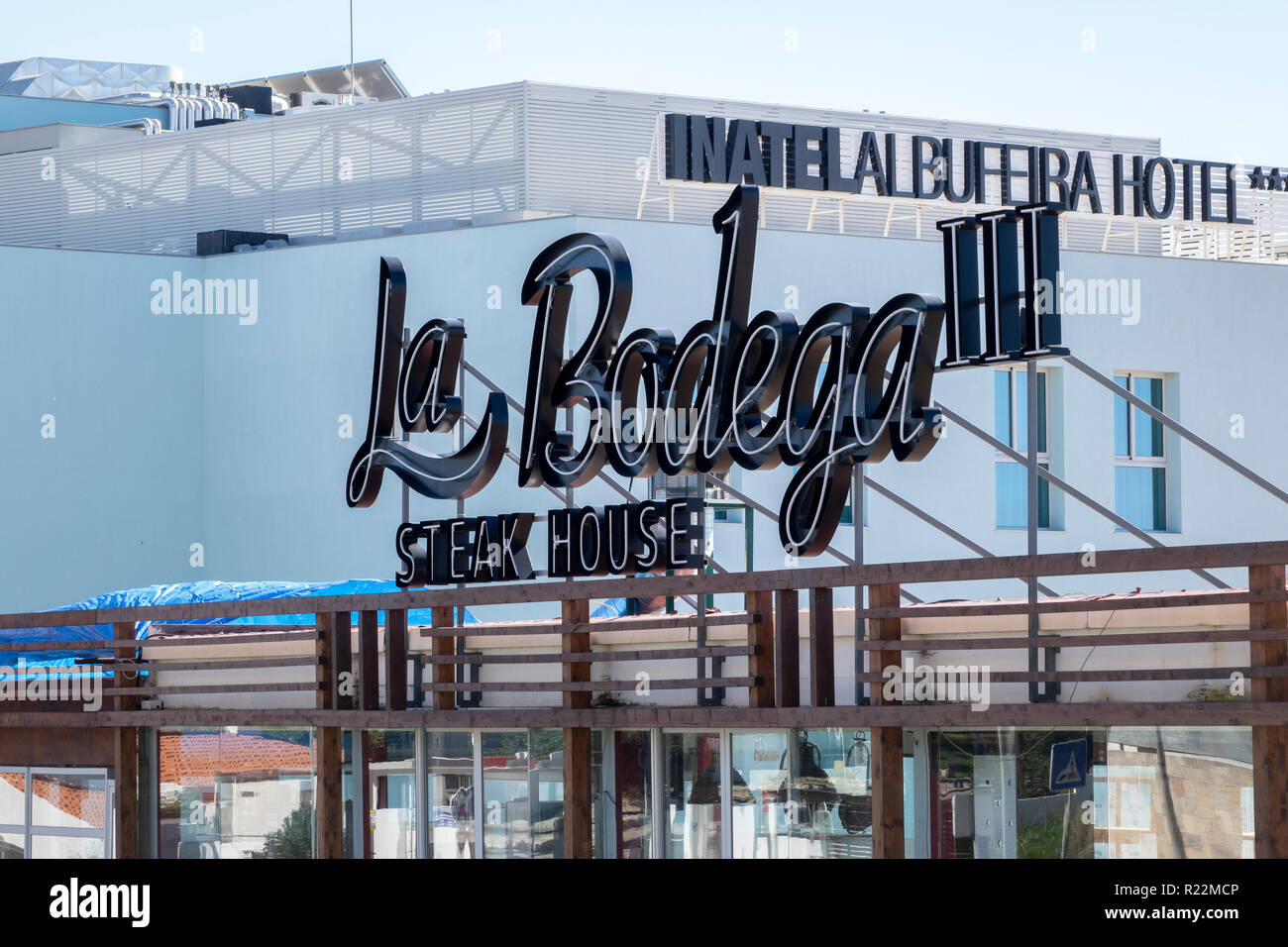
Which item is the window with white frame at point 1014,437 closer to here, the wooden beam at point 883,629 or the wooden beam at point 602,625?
the wooden beam at point 602,625

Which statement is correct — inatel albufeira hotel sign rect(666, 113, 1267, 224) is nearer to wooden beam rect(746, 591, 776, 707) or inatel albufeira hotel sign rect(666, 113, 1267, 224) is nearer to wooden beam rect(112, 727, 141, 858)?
wooden beam rect(112, 727, 141, 858)

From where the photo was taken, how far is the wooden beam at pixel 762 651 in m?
13.7

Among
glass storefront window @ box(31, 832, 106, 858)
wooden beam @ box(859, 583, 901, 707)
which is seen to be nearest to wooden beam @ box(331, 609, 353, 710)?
glass storefront window @ box(31, 832, 106, 858)

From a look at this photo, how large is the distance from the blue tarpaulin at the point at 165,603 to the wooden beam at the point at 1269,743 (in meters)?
9.68

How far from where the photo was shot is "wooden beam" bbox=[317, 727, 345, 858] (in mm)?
16500

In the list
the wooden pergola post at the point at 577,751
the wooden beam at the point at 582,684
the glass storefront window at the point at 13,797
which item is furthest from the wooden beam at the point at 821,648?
the glass storefront window at the point at 13,797

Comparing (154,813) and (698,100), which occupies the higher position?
(698,100)

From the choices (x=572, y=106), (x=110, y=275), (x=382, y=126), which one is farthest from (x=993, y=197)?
(x=110, y=275)

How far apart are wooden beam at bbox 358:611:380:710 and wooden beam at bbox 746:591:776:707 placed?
4.14m
